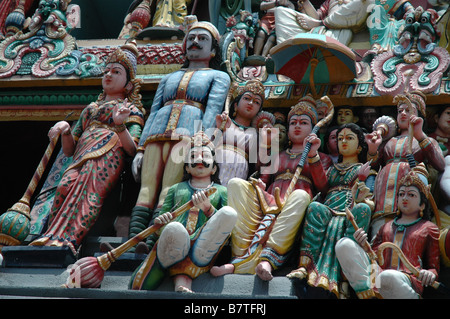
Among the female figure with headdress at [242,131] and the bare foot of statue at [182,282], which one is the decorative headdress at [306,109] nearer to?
the female figure with headdress at [242,131]

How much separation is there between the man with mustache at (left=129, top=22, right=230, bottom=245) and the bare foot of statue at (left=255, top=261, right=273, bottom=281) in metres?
1.46

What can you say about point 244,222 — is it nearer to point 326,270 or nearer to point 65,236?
point 326,270

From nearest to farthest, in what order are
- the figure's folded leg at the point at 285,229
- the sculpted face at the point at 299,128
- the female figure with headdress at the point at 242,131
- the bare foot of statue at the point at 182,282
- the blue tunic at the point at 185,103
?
the bare foot of statue at the point at 182,282 < the figure's folded leg at the point at 285,229 < the female figure with headdress at the point at 242,131 < the sculpted face at the point at 299,128 < the blue tunic at the point at 185,103

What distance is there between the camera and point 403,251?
317 inches

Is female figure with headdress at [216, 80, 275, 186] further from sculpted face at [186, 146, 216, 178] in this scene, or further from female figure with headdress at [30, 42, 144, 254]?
female figure with headdress at [30, 42, 144, 254]

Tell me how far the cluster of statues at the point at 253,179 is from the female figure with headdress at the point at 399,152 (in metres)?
0.01

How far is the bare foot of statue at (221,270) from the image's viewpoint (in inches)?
316

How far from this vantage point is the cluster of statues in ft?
26.1

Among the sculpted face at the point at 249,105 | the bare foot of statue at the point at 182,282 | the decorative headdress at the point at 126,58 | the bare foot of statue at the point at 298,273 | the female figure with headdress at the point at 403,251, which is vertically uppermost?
the decorative headdress at the point at 126,58

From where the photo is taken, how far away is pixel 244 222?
8453 mm

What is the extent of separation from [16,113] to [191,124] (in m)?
2.51

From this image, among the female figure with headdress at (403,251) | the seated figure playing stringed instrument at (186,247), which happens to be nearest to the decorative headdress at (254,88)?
the seated figure playing stringed instrument at (186,247)

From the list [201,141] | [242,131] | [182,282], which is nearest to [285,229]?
[182,282]

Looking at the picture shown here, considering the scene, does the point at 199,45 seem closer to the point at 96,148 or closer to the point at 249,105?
the point at 249,105
